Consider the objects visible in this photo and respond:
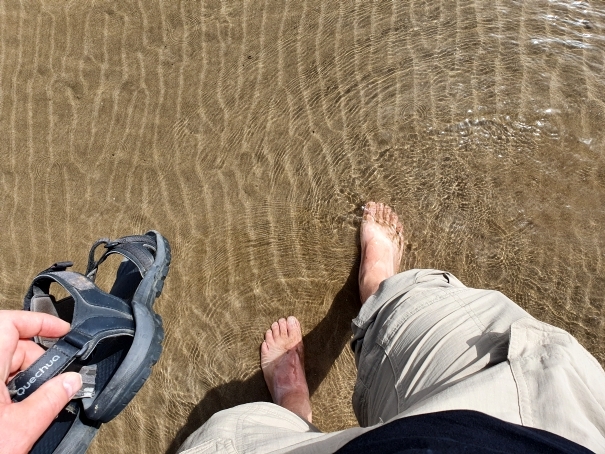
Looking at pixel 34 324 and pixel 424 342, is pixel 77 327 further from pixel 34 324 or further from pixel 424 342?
pixel 424 342

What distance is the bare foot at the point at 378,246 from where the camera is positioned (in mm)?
2643

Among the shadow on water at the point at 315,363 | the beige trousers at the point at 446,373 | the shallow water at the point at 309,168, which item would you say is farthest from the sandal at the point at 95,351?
the shadow on water at the point at 315,363

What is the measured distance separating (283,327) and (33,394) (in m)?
1.50

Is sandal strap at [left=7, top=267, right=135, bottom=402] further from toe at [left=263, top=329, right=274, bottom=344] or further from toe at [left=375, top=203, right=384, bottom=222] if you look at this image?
toe at [left=375, top=203, right=384, bottom=222]

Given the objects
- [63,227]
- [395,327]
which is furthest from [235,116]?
[395,327]

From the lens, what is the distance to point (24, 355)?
1.79 meters

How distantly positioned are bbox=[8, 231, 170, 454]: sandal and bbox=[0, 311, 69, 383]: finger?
0.14 feet

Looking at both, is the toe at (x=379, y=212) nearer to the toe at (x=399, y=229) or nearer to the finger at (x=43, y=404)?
the toe at (x=399, y=229)

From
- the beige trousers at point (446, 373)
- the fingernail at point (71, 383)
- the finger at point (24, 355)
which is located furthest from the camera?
the finger at point (24, 355)

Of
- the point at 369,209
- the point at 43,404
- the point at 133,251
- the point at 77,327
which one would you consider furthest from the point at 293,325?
the point at 43,404

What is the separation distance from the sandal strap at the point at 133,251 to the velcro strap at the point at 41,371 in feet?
1.75

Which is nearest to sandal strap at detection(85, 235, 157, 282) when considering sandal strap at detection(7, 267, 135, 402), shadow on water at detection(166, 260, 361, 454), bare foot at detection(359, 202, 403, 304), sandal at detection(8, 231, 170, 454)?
sandal at detection(8, 231, 170, 454)

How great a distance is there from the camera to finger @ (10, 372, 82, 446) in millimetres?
1382

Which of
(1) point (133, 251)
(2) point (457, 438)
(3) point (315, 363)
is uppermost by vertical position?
(2) point (457, 438)
